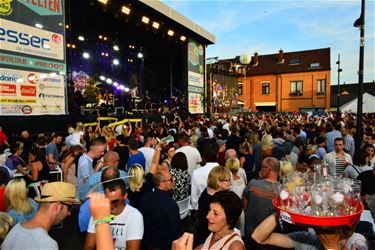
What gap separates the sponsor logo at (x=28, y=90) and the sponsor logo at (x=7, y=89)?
27cm

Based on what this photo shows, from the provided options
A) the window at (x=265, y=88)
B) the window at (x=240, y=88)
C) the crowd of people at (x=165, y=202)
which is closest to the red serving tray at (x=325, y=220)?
the crowd of people at (x=165, y=202)

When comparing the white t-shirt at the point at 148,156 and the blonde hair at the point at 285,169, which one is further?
the white t-shirt at the point at 148,156

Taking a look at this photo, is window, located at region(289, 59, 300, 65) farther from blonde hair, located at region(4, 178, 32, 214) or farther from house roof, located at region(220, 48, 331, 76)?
blonde hair, located at region(4, 178, 32, 214)

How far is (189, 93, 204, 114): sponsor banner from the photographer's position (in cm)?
2008

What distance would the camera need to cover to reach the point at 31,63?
9289mm

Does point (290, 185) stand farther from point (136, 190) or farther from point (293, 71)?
point (293, 71)

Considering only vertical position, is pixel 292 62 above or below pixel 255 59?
below

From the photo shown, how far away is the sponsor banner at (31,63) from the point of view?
8539 mm

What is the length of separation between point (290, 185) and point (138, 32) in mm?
17523

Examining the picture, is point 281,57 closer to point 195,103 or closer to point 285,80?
point 285,80

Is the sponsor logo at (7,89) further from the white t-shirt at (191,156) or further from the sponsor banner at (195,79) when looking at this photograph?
the sponsor banner at (195,79)

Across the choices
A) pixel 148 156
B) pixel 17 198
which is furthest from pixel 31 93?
pixel 17 198

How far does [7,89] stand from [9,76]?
0.41 m

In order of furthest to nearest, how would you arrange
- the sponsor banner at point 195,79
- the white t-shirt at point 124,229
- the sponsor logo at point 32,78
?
the sponsor banner at point 195,79 < the sponsor logo at point 32,78 < the white t-shirt at point 124,229
